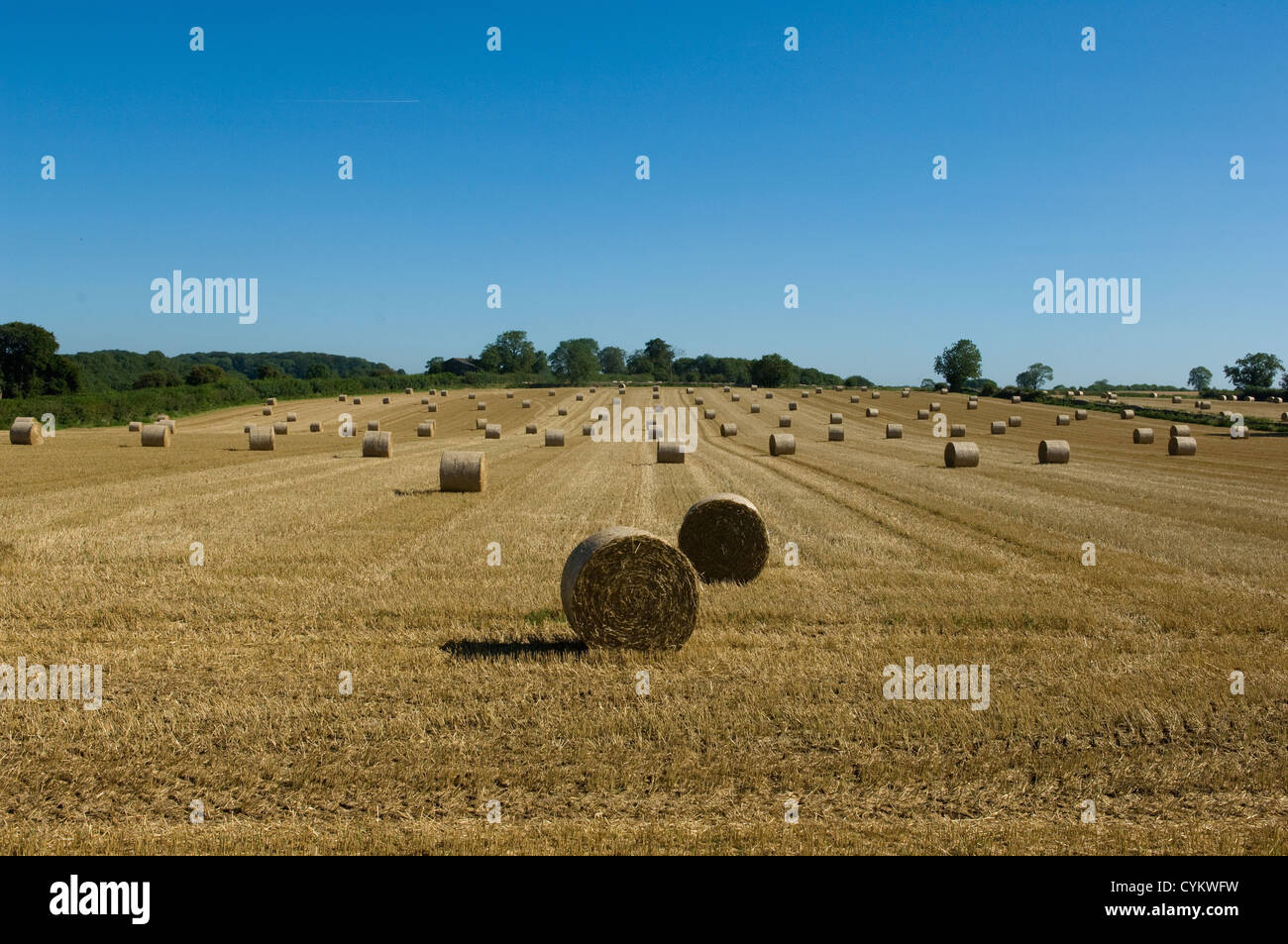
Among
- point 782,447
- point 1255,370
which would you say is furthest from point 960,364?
point 782,447

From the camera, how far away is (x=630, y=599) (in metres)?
10.1

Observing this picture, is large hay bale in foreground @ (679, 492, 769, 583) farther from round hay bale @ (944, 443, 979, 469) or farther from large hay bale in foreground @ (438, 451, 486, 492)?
round hay bale @ (944, 443, 979, 469)

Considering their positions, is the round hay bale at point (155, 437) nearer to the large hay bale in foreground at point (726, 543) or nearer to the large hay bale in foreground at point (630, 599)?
the large hay bale in foreground at point (726, 543)

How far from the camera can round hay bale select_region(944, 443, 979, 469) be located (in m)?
32.7

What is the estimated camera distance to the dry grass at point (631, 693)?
6168mm

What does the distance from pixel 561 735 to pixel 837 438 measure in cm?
4324

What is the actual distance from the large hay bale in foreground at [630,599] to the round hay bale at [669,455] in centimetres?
2385

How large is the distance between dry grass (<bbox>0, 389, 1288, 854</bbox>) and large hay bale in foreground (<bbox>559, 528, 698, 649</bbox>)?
0.90 ft

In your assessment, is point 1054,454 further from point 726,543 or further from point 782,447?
point 726,543

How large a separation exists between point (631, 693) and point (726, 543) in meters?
5.50

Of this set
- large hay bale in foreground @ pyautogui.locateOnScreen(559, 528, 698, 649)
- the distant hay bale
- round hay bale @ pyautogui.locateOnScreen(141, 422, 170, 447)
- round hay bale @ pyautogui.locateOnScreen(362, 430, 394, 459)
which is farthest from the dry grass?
round hay bale @ pyautogui.locateOnScreen(141, 422, 170, 447)

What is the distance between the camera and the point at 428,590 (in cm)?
1236

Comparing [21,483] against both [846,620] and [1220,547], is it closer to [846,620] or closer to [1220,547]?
[846,620]
